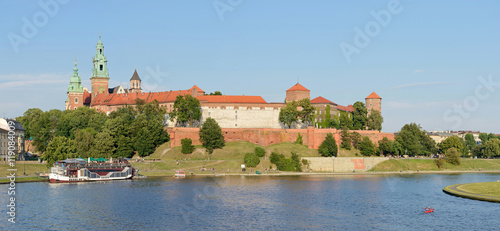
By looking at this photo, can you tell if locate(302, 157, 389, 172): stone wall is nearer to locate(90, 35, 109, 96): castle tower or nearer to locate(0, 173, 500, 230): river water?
locate(0, 173, 500, 230): river water

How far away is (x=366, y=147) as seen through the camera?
108m

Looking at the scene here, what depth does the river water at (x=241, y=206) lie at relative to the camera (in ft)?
153

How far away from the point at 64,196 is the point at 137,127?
4317 cm

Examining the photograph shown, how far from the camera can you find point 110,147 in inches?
3844

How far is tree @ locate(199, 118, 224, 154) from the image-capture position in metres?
102

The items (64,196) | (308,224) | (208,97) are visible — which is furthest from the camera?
(208,97)

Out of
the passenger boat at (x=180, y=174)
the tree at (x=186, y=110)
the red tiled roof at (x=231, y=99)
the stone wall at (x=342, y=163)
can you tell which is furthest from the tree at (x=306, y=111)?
the passenger boat at (x=180, y=174)

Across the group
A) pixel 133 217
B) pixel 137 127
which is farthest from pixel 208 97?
pixel 133 217

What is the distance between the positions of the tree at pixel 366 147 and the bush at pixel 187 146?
116ft

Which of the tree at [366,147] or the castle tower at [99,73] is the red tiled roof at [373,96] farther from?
the castle tower at [99,73]

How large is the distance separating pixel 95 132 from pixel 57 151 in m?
16.7

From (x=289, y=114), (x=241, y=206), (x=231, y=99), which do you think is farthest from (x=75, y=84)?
(x=241, y=206)

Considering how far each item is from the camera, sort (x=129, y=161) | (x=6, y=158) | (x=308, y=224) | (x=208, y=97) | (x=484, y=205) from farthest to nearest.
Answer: (x=208, y=97) → (x=129, y=161) → (x=6, y=158) → (x=484, y=205) → (x=308, y=224)

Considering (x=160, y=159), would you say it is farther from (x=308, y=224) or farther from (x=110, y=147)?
(x=308, y=224)
